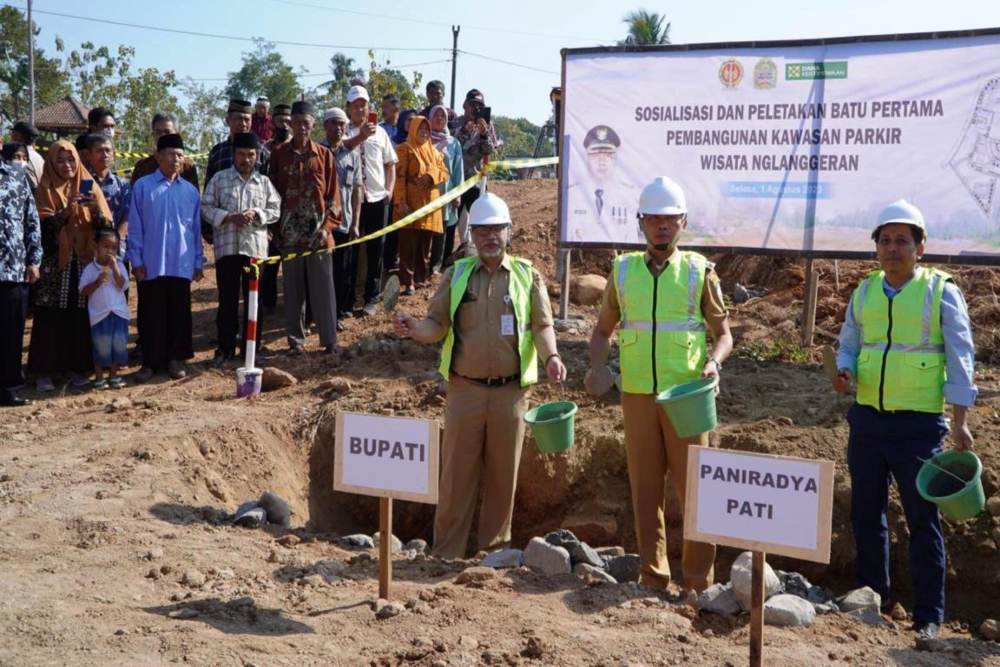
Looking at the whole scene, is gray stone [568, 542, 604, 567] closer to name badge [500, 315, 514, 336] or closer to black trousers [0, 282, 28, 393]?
name badge [500, 315, 514, 336]

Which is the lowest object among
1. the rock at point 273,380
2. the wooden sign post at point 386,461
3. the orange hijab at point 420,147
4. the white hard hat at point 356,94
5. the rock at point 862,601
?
the rock at point 862,601

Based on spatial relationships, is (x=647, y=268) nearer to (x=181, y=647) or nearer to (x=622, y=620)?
(x=622, y=620)

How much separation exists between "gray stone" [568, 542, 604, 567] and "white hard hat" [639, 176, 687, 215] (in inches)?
78.6

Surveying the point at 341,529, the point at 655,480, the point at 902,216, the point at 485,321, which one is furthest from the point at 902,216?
the point at 341,529

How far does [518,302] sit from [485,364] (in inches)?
16.1

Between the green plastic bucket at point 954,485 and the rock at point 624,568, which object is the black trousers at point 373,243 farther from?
the green plastic bucket at point 954,485

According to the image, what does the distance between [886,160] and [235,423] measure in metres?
5.58

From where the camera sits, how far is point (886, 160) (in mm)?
9438

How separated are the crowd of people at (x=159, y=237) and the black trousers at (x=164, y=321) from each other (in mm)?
12

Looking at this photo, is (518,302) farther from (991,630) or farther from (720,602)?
(991,630)

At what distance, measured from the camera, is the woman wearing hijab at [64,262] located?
9547 millimetres

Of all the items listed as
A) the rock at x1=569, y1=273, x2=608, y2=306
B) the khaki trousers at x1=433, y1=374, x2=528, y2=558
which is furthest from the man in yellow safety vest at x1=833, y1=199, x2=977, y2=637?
the rock at x1=569, y1=273, x2=608, y2=306

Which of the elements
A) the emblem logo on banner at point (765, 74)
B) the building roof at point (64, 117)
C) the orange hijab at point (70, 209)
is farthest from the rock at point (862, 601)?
the building roof at point (64, 117)

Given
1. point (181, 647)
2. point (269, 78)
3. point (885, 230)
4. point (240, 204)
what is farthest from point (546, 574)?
point (269, 78)
